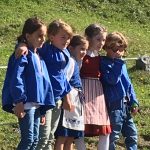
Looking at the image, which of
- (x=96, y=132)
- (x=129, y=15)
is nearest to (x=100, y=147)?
(x=96, y=132)

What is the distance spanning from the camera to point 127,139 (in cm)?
631

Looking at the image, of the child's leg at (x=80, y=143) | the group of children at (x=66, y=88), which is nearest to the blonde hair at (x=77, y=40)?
the group of children at (x=66, y=88)

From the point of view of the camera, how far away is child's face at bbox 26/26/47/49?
206 inches

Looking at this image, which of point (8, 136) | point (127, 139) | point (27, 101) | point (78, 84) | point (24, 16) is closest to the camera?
point (27, 101)

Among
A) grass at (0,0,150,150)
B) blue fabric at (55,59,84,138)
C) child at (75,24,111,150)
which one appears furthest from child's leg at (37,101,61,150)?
grass at (0,0,150,150)

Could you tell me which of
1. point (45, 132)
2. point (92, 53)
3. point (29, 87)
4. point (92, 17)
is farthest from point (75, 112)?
point (92, 17)

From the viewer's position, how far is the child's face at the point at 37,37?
524 centimetres

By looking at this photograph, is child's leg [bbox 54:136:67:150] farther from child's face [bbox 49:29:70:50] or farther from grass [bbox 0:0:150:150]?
grass [bbox 0:0:150:150]

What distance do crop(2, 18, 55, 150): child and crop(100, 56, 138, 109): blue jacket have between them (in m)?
0.82

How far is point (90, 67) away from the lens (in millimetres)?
5859

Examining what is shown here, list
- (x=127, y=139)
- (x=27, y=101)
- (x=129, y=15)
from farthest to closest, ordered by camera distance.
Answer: (x=129, y=15) < (x=127, y=139) < (x=27, y=101)

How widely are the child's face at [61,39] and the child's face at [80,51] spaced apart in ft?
0.78

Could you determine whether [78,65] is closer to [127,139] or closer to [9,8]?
[127,139]

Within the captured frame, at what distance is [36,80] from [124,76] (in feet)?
4.09
